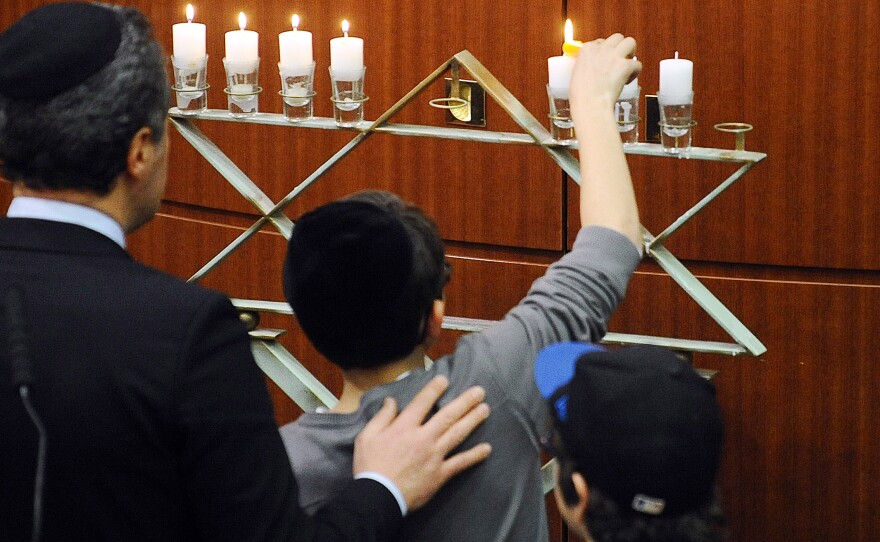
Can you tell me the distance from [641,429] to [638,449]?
0.06 feet

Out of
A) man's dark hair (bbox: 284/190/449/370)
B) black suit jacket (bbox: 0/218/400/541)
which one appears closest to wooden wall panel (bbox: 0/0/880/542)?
man's dark hair (bbox: 284/190/449/370)

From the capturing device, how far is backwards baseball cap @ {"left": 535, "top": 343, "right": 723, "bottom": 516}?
99cm

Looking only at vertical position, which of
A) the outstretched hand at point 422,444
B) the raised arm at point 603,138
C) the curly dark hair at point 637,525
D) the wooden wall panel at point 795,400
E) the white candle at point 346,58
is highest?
the white candle at point 346,58

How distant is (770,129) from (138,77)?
1606 mm

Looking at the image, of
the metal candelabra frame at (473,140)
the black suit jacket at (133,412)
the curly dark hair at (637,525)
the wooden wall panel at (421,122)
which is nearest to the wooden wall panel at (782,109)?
the wooden wall panel at (421,122)

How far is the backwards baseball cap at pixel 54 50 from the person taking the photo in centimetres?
101

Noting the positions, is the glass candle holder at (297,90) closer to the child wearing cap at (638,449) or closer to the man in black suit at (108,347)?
the man in black suit at (108,347)

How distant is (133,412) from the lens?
0.96m

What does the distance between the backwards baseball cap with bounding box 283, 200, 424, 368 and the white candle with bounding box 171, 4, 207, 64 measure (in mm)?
832

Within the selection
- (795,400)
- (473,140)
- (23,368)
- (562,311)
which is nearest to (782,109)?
(795,400)

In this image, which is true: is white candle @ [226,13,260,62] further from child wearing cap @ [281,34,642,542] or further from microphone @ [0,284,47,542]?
microphone @ [0,284,47,542]

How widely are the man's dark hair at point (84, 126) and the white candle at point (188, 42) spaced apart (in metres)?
0.86

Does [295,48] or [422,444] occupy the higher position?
[295,48]

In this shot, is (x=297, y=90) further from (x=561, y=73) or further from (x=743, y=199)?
(x=743, y=199)
